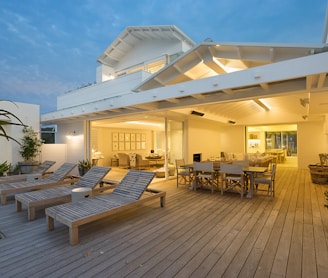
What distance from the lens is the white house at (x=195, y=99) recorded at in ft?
14.1

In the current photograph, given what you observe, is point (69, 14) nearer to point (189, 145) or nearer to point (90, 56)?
point (90, 56)

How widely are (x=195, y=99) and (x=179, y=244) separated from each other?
3.75 metres

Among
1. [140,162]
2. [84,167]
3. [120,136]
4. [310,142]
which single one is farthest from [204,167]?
[120,136]

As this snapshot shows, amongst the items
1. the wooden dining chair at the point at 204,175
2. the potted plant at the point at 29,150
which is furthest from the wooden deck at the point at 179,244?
the potted plant at the point at 29,150

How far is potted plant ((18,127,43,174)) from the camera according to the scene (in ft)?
26.6

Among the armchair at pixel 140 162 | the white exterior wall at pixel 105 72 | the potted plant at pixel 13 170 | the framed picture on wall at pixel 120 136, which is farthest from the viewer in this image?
the framed picture on wall at pixel 120 136

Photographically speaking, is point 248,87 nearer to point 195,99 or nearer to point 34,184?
point 195,99

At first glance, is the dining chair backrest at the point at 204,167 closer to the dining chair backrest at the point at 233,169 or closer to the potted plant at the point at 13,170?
the dining chair backrest at the point at 233,169

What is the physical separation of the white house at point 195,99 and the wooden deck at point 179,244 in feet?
8.56

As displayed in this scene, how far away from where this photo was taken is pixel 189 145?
9148 mm

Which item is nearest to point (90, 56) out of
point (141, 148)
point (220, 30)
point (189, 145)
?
point (220, 30)

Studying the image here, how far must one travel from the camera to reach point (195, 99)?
5.55 m

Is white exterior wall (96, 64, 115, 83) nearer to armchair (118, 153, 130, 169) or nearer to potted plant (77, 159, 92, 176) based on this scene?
armchair (118, 153, 130, 169)

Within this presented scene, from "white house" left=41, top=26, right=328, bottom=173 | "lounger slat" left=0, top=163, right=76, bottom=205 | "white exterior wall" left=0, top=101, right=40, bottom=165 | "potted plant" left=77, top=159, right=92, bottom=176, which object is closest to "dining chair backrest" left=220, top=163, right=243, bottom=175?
"white house" left=41, top=26, right=328, bottom=173
